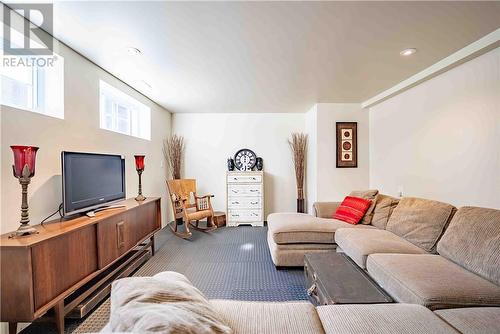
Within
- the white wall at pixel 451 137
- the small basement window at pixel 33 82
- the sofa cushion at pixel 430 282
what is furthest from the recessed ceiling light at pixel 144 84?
the white wall at pixel 451 137

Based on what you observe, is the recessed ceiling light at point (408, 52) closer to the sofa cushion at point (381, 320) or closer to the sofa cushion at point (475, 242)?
the sofa cushion at point (475, 242)

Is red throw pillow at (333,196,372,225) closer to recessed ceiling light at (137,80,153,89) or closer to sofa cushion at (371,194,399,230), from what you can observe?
sofa cushion at (371,194,399,230)

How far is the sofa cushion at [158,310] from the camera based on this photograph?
60 centimetres

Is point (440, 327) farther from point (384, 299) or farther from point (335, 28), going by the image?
point (335, 28)

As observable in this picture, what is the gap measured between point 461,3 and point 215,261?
127 inches

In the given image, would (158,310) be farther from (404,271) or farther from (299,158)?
(299,158)

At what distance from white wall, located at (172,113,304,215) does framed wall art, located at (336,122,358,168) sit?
97 cm

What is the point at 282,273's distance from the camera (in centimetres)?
239

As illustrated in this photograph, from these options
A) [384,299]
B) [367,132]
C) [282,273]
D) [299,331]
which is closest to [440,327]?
[384,299]

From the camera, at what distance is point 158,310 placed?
641 mm

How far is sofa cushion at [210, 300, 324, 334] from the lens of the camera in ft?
3.06

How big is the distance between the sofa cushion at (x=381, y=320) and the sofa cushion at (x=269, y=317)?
0.25 feet

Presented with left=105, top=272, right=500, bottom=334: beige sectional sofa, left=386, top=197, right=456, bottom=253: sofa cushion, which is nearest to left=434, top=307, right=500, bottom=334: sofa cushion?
left=105, top=272, right=500, bottom=334: beige sectional sofa

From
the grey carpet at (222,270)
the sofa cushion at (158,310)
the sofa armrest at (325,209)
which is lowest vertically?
the grey carpet at (222,270)
